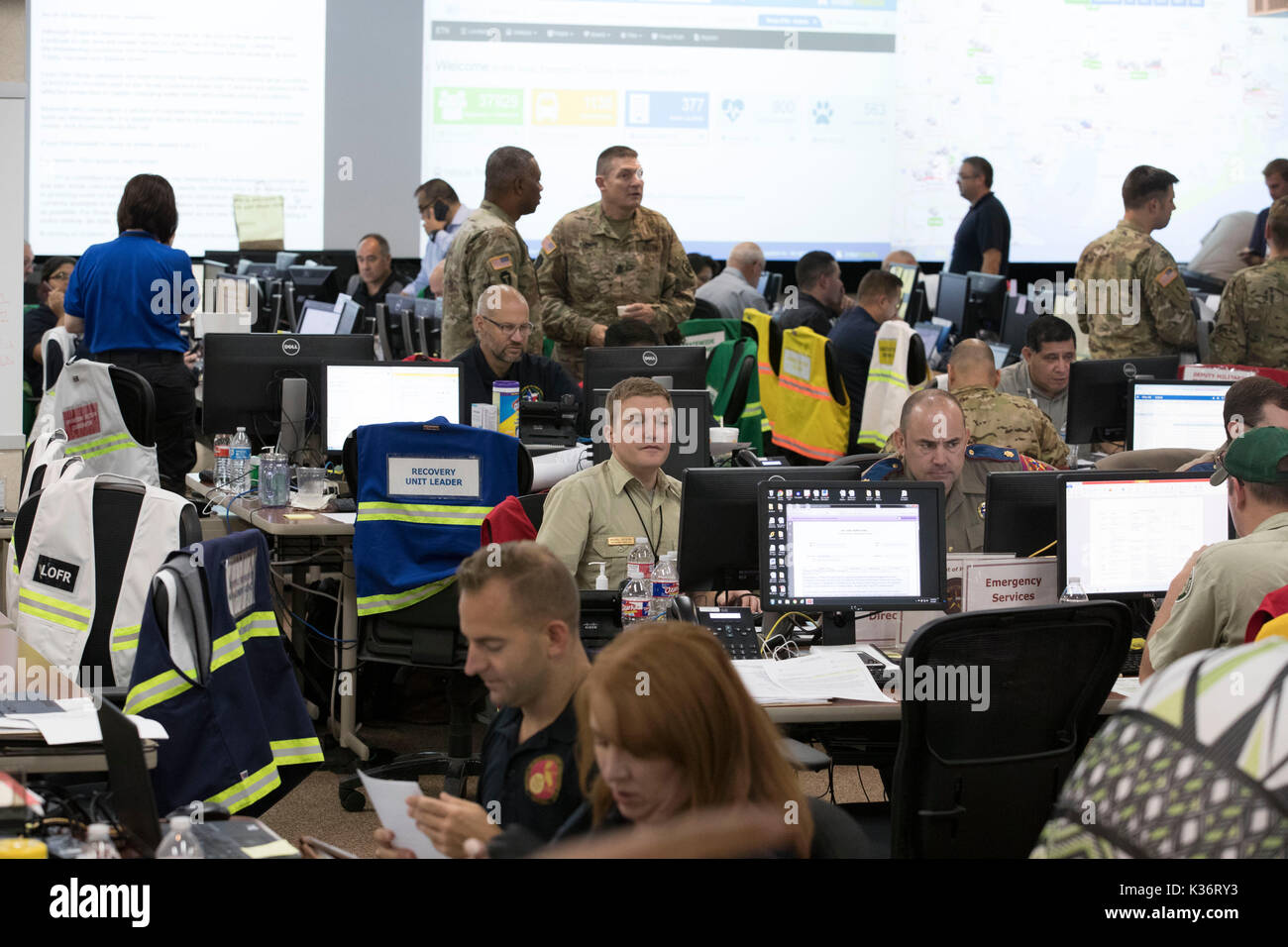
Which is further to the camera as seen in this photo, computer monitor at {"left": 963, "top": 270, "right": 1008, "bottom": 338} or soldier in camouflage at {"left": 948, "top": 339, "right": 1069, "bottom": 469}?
computer monitor at {"left": 963, "top": 270, "right": 1008, "bottom": 338}

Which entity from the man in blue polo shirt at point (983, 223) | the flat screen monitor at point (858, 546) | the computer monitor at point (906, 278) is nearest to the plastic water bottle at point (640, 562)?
the flat screen monitor at point (858, 546)

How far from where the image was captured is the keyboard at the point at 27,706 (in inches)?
106

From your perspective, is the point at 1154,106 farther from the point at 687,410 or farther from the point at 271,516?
the point at 271,516

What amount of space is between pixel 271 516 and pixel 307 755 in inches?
73.7

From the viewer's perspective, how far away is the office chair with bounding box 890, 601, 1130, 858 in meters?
2.78

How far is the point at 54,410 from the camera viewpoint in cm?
527

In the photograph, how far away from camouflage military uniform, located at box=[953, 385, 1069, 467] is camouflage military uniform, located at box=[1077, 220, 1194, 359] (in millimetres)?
1947


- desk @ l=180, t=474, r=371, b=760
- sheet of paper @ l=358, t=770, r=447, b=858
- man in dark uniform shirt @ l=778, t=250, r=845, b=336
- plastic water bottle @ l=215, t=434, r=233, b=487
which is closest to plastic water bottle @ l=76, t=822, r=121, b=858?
sheet of paper @ l=358, t=770, r=447, b=858

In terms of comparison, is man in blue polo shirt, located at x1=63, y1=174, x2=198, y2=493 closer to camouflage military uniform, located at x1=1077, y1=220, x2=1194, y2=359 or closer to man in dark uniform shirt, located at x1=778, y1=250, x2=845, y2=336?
man in dark uniform shirt, located at x1=778, y1=250, x2=845, y2=336

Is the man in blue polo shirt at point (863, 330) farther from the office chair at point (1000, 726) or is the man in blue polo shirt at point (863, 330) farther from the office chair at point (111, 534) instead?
the office chair at point (1000, 726)

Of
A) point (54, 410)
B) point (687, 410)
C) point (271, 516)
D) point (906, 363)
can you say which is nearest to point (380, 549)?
point (271, 516)

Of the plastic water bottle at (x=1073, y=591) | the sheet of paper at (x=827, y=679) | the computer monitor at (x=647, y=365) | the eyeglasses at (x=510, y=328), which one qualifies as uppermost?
the eyeglasses at (x=510, y=328)

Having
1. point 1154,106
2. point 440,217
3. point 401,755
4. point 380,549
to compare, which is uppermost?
point 1154,106

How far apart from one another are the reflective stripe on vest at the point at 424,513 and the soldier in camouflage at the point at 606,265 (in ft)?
7.43
